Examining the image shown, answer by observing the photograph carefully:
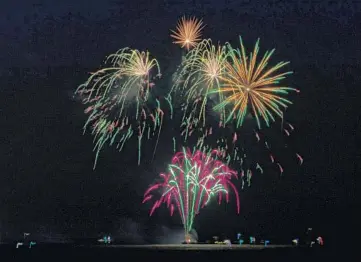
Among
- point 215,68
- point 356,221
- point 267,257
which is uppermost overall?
point 215,68

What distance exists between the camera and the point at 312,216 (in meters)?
124

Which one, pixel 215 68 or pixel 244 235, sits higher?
pixel 215 68

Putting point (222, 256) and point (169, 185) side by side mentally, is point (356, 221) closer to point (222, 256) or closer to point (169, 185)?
point (222, 256)

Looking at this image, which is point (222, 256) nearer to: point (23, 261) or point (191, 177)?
point (191, 177)

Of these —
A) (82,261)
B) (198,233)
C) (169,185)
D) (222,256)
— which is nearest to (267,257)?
(222,256)

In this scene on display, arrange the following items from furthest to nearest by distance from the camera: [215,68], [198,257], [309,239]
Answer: [309,239] < [198,257] < [215,68]

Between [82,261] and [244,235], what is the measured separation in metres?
54.1

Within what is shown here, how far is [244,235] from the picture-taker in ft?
413

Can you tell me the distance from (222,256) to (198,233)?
49460 mm

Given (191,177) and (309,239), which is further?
(309,239)

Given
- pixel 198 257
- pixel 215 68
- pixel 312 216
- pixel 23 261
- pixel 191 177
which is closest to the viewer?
pixel 215 68

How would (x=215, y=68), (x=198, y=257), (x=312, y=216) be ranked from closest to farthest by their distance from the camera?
1. (x=215, y=68)
2. (x=198, y=257)
3. (x=312, y=216)

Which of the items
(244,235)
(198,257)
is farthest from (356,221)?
(198,257)

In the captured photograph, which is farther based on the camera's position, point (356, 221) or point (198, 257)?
point (356, 221)
